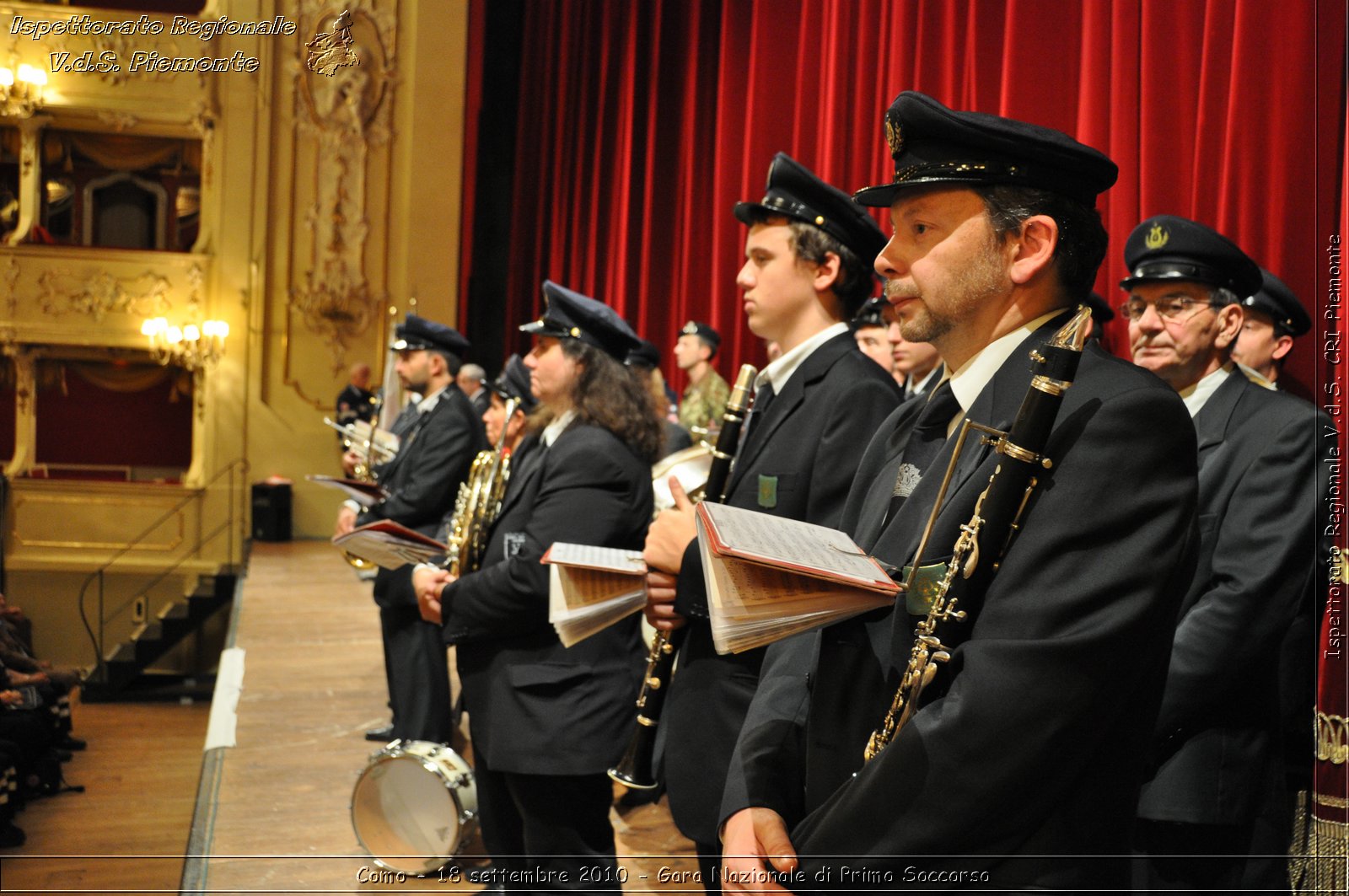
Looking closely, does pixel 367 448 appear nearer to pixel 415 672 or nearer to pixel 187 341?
pixel 415 672

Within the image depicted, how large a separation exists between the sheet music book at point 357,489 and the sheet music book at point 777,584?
7.05 ft

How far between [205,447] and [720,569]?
4.18 feet

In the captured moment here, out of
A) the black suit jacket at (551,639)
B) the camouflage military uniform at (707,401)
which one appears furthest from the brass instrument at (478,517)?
the camouflage military uniform at (707,401)

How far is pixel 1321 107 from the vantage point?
2.22 metres

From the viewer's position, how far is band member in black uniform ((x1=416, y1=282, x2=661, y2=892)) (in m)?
2.85

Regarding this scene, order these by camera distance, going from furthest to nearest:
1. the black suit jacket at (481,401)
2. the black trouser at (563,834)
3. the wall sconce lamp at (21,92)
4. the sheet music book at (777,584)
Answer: the black suit jacket at (481,401), the black trouser at (563,834), the wall sconce lamp at (21,92), the sheet music book at (777,584)

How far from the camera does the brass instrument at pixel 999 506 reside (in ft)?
4.07

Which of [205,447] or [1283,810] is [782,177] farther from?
[1283,810]

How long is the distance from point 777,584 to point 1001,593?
0.25 metres

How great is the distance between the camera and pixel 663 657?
245 centimetres

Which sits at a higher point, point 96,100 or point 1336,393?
point 96,100

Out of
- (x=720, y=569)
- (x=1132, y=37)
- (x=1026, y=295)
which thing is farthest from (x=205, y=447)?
(x=1132, y=37)

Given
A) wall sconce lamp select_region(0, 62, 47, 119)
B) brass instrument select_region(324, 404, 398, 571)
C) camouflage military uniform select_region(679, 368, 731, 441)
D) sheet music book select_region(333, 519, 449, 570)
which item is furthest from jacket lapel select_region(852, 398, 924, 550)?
camouflage military uniform select_region(679, 368, 731, 441)

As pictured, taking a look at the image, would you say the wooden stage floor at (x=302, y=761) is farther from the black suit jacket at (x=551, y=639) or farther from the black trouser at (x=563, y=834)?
the black suit jacket at (x=551, y=639)
